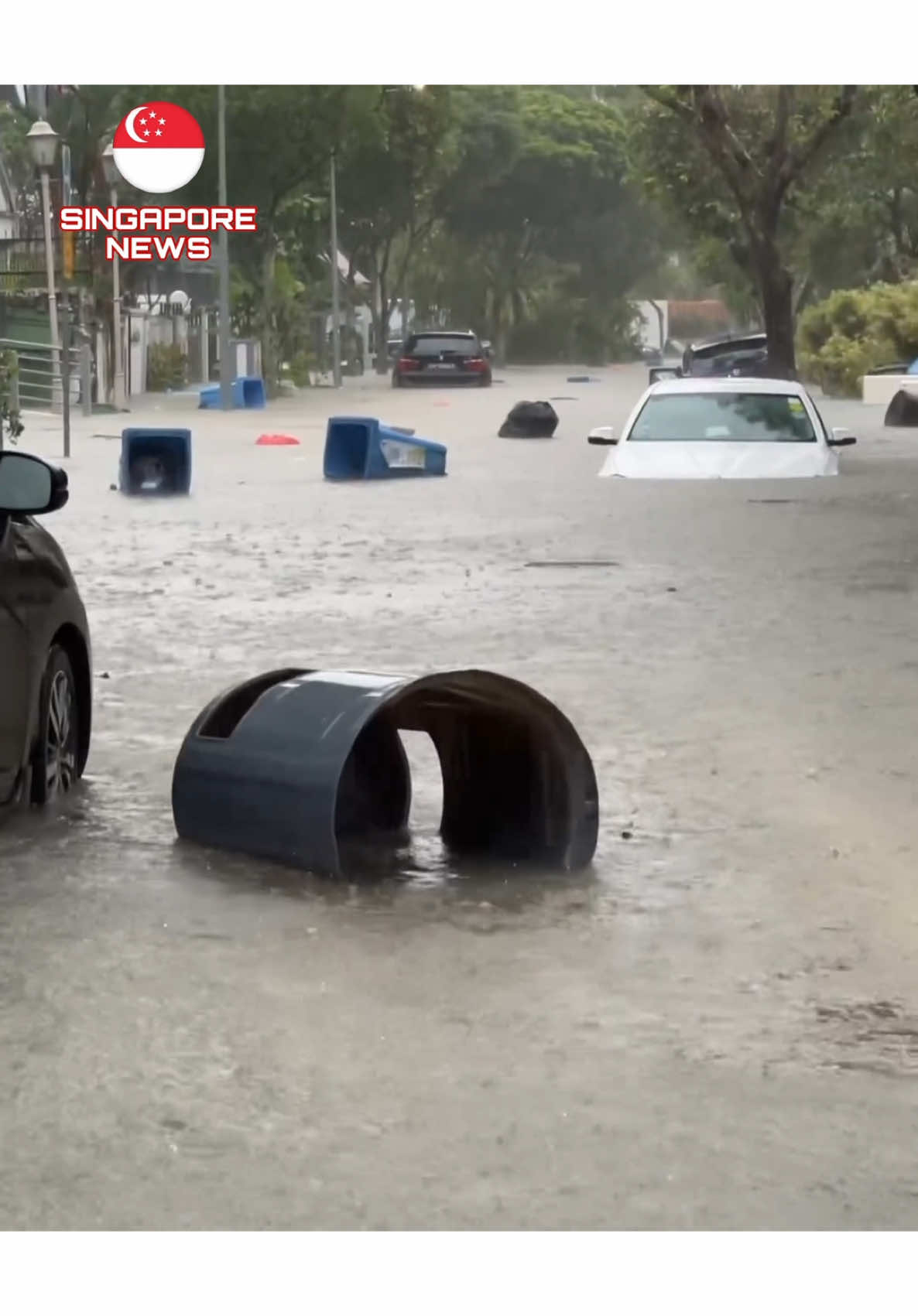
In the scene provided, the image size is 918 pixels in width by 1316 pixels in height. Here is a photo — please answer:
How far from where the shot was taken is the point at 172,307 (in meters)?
65.6

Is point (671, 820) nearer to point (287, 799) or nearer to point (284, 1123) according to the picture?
point (287, 799)

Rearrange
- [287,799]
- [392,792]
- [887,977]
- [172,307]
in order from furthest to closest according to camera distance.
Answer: [172,307], [392,792], [287,799], [887,977]

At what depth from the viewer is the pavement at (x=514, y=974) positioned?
4645mm

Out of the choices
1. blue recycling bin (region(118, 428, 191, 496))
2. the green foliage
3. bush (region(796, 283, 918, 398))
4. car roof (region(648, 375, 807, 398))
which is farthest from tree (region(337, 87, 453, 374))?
car roof (region(648, 375, 807, 398))

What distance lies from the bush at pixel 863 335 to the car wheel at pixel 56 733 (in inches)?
Result: 1746

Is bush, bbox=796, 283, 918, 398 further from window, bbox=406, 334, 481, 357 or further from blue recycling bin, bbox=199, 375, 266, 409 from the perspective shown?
blue recycling bin, bbox=199, 375, 266, 409

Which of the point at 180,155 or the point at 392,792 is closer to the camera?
the point at 392,792

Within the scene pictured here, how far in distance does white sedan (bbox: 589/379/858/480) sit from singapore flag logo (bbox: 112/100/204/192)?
27.7 metres

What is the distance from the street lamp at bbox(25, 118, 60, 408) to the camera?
1432 inches

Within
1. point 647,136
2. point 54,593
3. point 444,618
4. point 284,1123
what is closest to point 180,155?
point 647,136

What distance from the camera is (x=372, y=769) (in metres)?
7.98

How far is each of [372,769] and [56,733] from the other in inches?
41.6

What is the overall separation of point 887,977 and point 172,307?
6074cm

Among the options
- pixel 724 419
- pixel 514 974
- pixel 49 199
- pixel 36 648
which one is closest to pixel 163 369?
pixel 49 199
